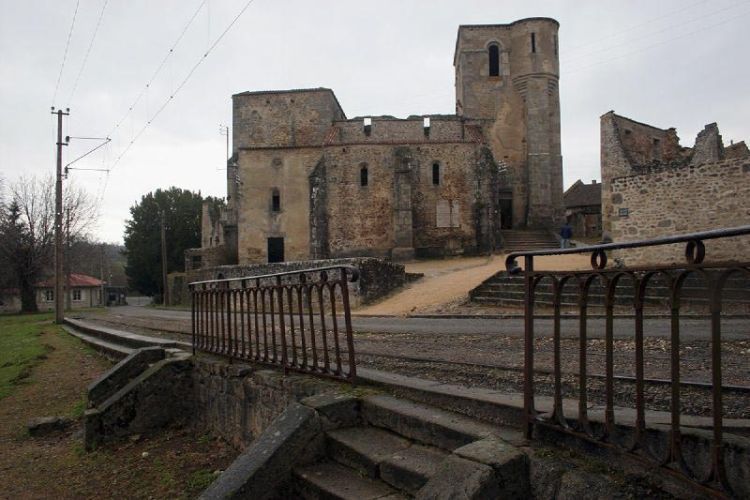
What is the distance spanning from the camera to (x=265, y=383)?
5.94 metres

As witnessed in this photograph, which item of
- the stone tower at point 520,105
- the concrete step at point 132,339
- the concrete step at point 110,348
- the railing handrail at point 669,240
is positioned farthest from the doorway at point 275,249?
the railing handrail at point 669,240

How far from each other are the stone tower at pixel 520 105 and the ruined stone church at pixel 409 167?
0.07 metres

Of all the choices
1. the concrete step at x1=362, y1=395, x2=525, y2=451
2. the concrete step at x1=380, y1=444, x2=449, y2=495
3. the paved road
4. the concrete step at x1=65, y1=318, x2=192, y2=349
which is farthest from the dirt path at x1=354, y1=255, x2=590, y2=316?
the concrete step at x1=380, y1=444, x2=449, y2=495

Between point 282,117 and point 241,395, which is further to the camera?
point 282,117

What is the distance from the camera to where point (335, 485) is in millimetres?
3799

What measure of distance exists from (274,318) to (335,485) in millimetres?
2608

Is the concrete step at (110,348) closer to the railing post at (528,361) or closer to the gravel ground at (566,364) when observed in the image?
the gravel ground at (566,364)

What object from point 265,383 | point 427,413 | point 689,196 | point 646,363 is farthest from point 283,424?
point 689,196

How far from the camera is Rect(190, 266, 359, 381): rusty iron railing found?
5141mm

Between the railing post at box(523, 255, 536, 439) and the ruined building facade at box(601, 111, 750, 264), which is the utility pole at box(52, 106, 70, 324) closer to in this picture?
the ruined building facade at box(601, 111, 750, 264)

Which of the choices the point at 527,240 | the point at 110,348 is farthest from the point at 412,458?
the point at 527,240

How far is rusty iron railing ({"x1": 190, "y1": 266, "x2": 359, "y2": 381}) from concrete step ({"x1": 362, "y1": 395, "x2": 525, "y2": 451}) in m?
0.67

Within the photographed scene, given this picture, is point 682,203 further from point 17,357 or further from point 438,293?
point 17,357

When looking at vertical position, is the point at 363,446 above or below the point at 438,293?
below
